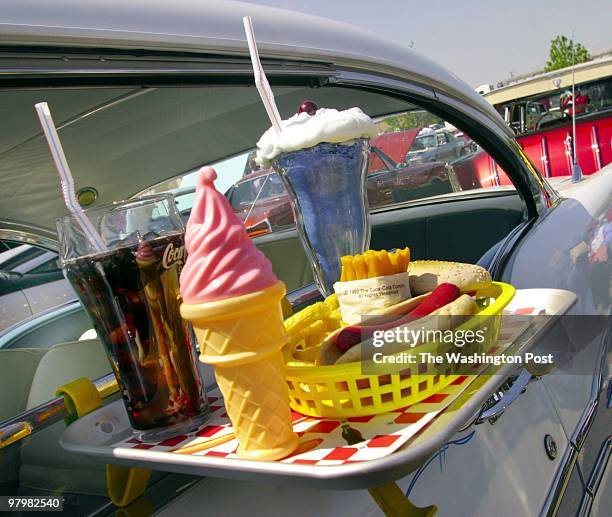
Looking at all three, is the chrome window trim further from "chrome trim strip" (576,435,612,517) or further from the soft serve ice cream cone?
"chrome trim strip" (576,435,612,517)

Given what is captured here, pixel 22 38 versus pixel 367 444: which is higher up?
pixel 22 38

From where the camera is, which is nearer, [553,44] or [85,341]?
[85,341]

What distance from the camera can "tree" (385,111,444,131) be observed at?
6.63 feet

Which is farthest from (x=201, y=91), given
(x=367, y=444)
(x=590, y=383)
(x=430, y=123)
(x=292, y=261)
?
(x=590, y=383)

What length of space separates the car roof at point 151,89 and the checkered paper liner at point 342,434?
2.02 ft

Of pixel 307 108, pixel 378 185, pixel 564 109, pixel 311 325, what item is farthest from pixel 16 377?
pixel 564 109

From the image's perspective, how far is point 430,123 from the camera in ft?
7.00

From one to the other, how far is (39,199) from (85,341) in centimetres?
52

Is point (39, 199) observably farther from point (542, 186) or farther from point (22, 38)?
point (542, 186)

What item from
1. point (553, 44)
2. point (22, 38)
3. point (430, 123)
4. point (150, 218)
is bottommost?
point (150, 218)

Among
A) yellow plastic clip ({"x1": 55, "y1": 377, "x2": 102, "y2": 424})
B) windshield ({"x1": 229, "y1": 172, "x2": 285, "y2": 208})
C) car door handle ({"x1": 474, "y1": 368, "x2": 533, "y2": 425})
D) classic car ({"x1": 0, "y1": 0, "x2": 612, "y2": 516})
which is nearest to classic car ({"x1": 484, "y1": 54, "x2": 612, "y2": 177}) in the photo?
classic car ({"x1": 0, "y1": 0, "x2": 612, "y2": 516})

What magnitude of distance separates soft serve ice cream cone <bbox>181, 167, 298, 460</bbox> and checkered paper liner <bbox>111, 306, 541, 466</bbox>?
4 cm

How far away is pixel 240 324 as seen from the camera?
716mm

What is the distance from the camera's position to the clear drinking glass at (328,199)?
4.54ft
